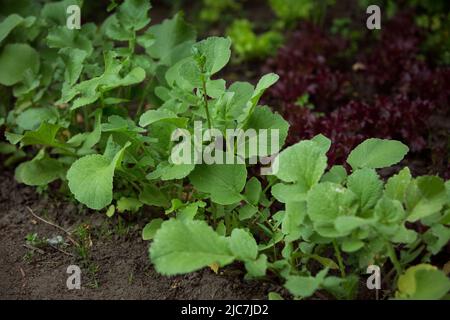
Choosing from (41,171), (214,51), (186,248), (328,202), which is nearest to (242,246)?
(186,248)

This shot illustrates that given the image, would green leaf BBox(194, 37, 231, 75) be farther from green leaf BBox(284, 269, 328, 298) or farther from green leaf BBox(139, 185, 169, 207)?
green leaf BBox(284, 269, 328, 298)

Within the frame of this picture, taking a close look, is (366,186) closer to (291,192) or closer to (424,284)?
(291,192)

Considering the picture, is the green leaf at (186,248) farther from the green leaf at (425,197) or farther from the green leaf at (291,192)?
the green leaf at (425,197)

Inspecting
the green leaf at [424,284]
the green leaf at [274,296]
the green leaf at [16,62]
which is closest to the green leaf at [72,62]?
the green leaf at [16,62]

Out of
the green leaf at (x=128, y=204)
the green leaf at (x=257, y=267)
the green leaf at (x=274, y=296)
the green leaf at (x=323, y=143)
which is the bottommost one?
the green leaf at (x=274, y=296)

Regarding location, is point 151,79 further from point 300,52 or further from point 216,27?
point 216,27
